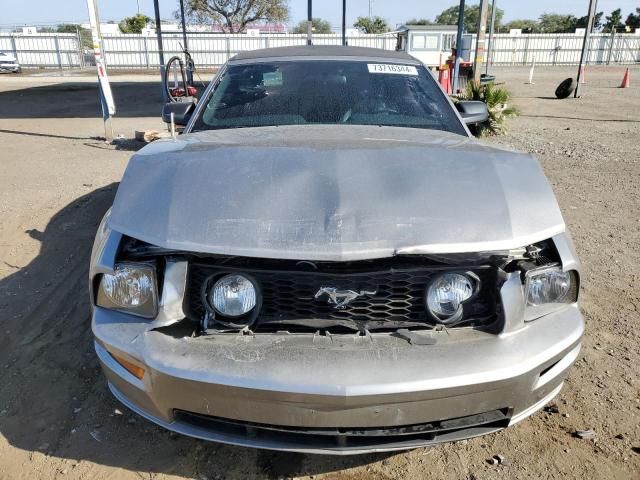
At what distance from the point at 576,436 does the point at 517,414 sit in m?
0.71

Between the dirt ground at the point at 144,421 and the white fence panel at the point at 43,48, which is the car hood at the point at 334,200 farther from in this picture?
the white fence panel at the point at 43,48

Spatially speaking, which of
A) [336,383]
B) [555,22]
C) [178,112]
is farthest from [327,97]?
[555,22]

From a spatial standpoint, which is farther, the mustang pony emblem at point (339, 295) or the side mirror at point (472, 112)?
the side mirror at point (472, 112)

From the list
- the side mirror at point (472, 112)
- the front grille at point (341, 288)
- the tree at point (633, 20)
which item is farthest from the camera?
the tree at point (633, 20)

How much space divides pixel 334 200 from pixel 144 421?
148 centimetres

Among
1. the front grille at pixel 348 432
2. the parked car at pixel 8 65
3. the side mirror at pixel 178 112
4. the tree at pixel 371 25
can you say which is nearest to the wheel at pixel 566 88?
the side mirror at pixel 178 112

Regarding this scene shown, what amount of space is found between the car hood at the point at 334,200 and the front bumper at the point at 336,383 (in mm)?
342

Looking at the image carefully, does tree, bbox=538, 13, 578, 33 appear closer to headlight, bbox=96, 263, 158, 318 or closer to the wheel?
the wheel

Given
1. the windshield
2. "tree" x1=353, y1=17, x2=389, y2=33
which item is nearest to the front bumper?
the windshield

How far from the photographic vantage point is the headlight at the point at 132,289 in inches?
77.9

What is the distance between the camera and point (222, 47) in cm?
3306

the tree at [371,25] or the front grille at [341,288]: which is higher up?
the tree at [371,25]

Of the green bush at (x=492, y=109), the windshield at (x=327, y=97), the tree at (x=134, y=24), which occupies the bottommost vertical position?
the green bush at (x=492, y=109)

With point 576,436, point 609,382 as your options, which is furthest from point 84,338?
point 609,382
